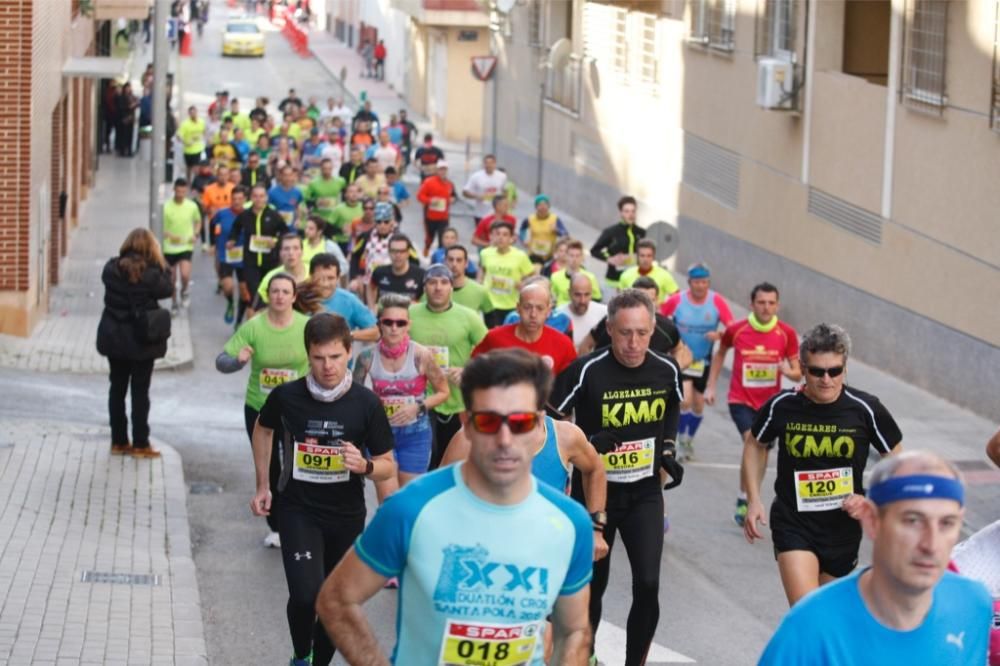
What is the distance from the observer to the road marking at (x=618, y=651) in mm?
9891

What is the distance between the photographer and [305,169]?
36.2 metres

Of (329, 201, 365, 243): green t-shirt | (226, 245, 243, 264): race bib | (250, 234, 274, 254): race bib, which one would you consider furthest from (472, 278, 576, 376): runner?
(329, 201, 365, 243): green t-shirt

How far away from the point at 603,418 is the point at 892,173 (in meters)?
13.3

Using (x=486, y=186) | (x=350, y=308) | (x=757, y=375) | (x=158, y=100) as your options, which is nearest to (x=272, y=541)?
(x=350, y=308)

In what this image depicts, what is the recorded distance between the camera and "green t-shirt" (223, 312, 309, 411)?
36.4 feet

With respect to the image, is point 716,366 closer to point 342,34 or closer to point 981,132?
point 981,132

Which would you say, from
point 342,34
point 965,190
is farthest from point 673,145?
point 342,34

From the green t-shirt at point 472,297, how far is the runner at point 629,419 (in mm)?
5636

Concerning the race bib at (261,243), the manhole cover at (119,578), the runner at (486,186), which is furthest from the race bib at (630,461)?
the runner at (486,186)

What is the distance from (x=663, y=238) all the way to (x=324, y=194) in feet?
18.1

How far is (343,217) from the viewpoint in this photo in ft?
78.9

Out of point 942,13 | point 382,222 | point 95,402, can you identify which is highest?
point 942,13

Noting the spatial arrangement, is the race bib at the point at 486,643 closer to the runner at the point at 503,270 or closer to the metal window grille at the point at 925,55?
the runner at the point at 503,270

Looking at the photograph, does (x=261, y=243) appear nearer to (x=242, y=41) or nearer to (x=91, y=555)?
(x=91, y=555)
